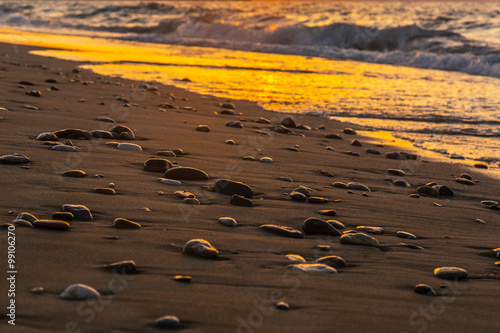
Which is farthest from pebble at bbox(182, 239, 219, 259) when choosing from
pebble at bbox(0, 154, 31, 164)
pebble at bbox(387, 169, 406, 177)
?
pebble at bbox(387, 169, 406, 177)

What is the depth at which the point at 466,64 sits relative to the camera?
1622 centimetres

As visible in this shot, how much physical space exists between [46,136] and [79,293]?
289 cm

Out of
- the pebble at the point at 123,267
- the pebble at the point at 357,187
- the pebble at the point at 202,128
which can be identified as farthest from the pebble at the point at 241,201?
the pebble at the point at 202,128

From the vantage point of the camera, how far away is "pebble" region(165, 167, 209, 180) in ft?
12.6

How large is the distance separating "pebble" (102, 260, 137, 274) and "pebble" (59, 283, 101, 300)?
230mm

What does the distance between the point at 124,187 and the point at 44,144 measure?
4.12 ft

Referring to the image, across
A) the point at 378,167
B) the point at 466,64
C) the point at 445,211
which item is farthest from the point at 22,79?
the point at 466,64

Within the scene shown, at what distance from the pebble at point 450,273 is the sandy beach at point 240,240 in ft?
0.09

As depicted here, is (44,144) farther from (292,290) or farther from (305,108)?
(305,108)

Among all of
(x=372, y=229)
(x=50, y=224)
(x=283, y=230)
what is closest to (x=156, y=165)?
(x=283, y=230)

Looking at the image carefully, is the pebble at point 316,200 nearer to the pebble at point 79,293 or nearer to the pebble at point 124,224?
the pebble at point 124,224

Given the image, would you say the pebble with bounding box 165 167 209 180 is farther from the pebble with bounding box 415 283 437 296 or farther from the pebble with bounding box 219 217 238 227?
the pebble with bounding box 415 283 437 296

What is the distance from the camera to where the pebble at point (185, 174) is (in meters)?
3.85

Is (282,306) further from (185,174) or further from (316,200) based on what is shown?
(185,174)
